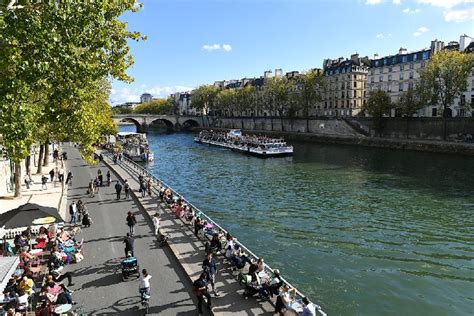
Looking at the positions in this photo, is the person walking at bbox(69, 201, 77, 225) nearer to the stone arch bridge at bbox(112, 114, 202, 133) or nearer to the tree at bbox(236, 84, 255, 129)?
the stone arch bridge at bbox(112, 114, 202, 133)

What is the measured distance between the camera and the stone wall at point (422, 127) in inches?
2800

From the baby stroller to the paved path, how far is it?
35 centimetres

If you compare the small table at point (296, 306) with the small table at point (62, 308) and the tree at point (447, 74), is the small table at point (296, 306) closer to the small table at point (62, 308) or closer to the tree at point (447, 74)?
the small table at point (62, 308)

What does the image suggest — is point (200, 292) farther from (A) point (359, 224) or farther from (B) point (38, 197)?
(B) point (38, 197)

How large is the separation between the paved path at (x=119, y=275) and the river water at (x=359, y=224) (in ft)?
A: 20.3

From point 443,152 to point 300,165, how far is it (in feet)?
79.7

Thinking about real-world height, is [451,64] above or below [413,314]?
above

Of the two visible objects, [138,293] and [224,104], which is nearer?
[138,293]

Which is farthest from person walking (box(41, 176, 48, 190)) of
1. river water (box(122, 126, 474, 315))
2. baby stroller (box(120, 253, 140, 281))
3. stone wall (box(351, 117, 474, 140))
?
stone wall (box(351, 117, 474, 140))

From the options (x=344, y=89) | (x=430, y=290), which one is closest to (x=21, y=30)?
(x=430, y=290)

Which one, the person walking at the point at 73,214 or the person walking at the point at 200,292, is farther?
the person walking at the point at 73,214

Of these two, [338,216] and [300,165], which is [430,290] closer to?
[338,216]

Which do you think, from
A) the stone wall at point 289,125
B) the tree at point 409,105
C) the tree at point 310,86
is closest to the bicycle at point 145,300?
the tree at point 409,105

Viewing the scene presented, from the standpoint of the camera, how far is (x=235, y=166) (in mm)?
63344
